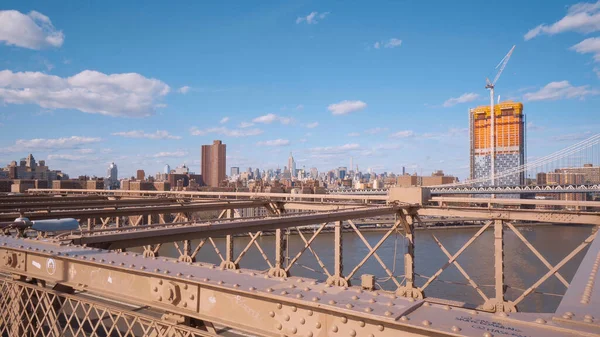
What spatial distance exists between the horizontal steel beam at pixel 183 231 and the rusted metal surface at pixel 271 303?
1325 mm

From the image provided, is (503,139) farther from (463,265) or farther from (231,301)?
(231,301)

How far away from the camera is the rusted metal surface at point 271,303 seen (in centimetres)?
180

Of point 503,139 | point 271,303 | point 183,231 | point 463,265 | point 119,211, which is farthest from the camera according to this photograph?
point 503,139

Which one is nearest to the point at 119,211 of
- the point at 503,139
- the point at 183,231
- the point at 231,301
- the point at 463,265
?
the point at 183,231

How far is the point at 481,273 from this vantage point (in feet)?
104

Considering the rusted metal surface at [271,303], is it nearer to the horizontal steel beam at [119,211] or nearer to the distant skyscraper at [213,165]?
the horizontal steel beam at [119,211]

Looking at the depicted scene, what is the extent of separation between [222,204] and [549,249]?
42.5m

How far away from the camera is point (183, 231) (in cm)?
545

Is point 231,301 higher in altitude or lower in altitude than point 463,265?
higher

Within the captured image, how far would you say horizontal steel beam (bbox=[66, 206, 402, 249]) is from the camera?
4.68 metres

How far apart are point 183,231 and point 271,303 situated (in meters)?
3.52

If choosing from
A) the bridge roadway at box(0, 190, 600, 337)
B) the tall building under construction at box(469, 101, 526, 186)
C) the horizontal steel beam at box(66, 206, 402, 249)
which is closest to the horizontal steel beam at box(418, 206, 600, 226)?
the horizontal steel beam at box(66, 206, 402, 249)

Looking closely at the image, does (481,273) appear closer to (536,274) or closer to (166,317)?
(536,274)

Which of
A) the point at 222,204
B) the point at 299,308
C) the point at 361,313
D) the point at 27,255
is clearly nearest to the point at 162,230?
the point at 27,255
